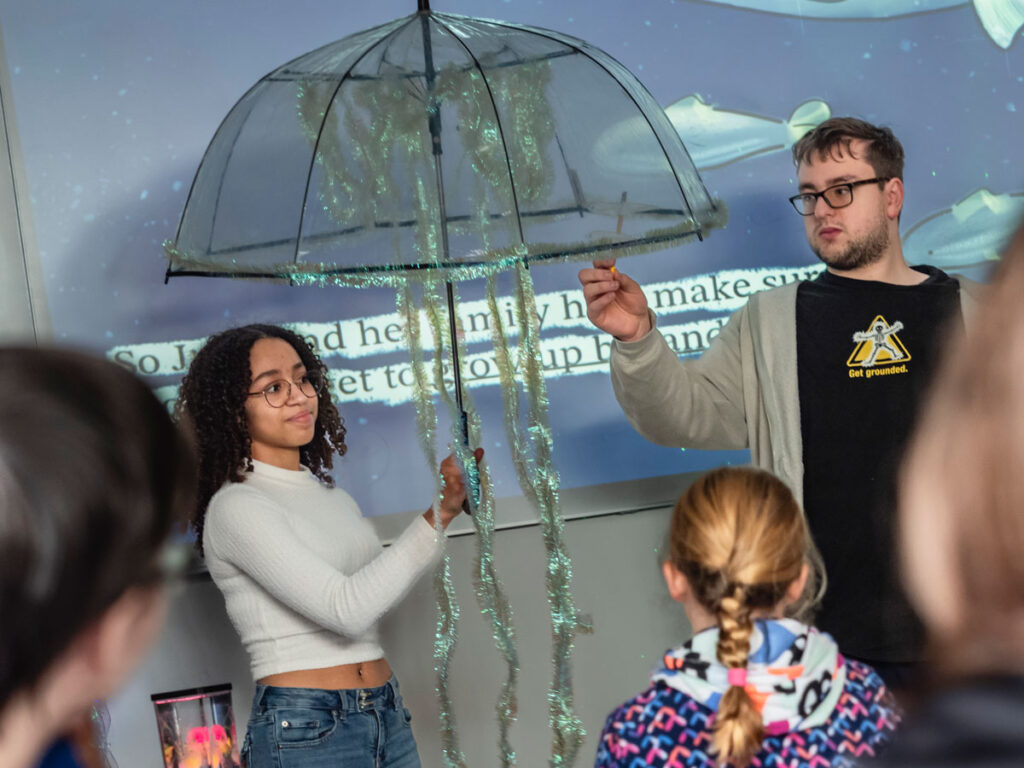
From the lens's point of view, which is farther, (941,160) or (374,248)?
(941,160)

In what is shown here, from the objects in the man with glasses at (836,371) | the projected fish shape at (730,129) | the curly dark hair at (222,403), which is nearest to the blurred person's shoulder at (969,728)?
the man with glasses at (836,371)

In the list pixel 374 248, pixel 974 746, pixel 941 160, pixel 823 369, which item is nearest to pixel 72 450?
pixel 974 746

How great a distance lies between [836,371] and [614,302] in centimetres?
51

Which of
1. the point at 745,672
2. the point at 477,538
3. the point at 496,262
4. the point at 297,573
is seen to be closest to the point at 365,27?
the point at 496,262

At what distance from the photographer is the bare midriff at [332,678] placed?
2.08m

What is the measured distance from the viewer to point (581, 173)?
6.53 ft

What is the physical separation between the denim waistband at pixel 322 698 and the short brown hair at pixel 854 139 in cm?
152

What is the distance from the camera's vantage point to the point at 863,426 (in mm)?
2305

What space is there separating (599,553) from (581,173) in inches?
51.3

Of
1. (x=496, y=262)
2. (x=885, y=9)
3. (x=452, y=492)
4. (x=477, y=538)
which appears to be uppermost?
(x=885, y=9)

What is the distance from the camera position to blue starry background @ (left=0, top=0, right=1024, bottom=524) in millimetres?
2850

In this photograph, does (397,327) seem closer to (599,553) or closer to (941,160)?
(599,553)

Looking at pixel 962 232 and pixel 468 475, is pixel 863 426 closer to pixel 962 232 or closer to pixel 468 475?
pixel 468 475

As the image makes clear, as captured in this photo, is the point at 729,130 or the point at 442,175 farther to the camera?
the point at 729,130
